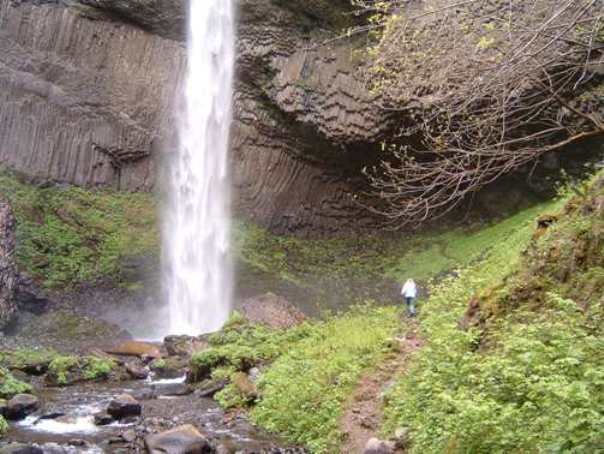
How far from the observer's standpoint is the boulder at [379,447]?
709 centimetres

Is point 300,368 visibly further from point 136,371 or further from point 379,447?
point 136,371

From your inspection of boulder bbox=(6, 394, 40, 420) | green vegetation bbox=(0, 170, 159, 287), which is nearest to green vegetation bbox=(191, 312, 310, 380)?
boulder bbox=(6, 394, 40, 420)

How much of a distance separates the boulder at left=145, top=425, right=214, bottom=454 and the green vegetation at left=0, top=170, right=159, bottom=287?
47.9 ft

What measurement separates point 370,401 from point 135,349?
33.6 ft

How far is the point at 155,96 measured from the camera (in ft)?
89.6

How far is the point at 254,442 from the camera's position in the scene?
31.1ft

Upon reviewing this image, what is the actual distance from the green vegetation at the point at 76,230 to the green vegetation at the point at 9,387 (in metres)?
9.83

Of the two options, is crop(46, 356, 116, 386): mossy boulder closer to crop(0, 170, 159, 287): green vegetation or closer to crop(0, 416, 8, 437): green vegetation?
crop(0, 416, 8, 437): green vegetation

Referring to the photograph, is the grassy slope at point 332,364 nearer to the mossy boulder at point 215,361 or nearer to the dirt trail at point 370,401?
the dirt trail at point 370,401

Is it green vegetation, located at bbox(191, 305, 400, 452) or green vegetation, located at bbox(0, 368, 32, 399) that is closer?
green vegetation, located at bbox(191, 305, 400, 452)

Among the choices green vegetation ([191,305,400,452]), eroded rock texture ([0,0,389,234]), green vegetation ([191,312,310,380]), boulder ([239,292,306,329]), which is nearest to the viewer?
green vegetation ([191,305,400,452])

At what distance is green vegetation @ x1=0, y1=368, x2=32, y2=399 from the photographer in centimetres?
1225

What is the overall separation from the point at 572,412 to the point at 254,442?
576 cm

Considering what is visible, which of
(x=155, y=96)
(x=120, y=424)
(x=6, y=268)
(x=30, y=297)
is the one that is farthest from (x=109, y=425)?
(x=155, y=96)
